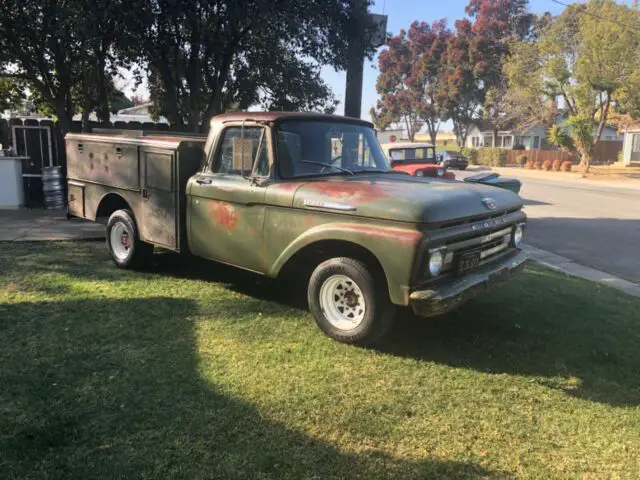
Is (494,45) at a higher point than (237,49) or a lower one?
higher

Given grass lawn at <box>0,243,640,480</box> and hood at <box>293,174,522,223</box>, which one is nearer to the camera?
grass lawn at <box>0,243,640,480</box>

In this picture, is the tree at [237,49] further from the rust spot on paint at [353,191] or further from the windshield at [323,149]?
the rust spot on paint at [353,191]

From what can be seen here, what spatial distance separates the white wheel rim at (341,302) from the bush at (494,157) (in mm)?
46419

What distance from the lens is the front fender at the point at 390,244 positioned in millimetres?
3990

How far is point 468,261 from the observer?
4406 mm

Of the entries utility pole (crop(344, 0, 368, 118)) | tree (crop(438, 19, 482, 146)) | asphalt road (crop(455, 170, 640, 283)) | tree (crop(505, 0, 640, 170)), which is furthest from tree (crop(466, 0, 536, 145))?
utility pole (crop(344, 0, 368, 118))

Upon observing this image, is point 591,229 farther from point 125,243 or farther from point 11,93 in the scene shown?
point 11,93

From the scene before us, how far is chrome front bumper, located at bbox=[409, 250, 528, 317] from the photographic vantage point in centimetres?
399

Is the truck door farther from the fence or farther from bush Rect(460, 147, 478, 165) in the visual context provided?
bush Rect(460, 147, 478, 165)

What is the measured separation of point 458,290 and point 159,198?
3.53m

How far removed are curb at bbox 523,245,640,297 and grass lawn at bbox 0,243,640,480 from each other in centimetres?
127

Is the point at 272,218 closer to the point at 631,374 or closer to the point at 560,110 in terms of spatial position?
the point at 631,374

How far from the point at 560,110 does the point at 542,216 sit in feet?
120

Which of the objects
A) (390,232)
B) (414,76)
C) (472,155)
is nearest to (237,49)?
(390,232)
